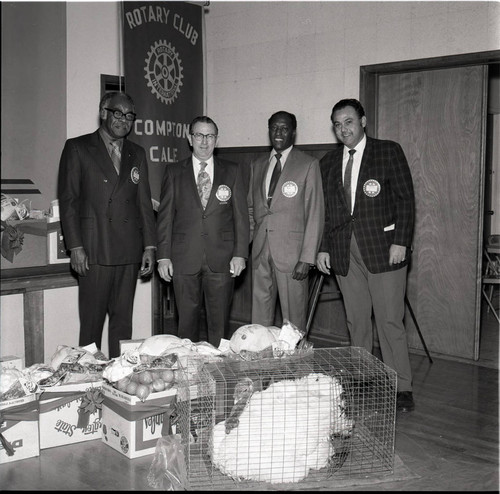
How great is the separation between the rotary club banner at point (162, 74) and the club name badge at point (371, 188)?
50.1 inches

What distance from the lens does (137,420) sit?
2963 millimetres

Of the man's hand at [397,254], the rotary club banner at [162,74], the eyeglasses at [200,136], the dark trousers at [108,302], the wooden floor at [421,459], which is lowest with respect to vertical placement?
the wooden floor at [421,459]

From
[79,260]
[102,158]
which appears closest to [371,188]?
[102,158]

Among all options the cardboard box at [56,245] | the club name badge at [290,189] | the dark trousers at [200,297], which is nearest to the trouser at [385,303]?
the club name badge at [290,189]

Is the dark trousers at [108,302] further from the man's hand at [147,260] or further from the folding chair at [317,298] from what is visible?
the folding chair at [317,298]

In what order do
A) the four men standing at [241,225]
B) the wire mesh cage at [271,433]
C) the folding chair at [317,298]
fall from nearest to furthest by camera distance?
→ the wire mesh cage at [271,433] < the four men standing at [241,225] < the folding chair at [317,298]

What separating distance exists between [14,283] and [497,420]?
8.70ft

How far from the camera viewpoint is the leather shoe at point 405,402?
364 centimetres

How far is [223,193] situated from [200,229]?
0.80ft

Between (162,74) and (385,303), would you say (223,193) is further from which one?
(385,303)

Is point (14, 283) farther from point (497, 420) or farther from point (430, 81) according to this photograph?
point (430, 81)

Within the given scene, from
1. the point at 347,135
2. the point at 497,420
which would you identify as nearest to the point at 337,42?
the point at 347,135

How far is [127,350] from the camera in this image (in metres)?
3.53

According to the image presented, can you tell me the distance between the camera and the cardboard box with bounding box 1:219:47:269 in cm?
372
